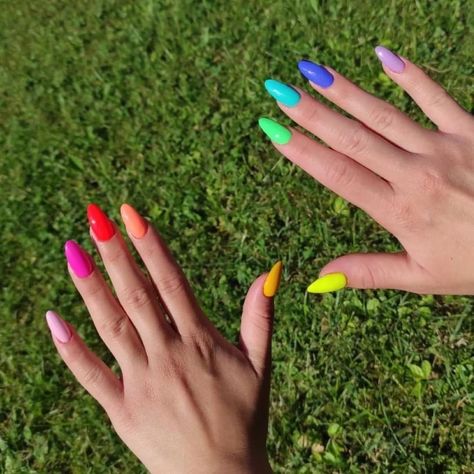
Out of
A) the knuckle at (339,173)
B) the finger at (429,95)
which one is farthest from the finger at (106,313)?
the finger at (429,95)

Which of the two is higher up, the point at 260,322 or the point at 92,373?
the point at 260,322

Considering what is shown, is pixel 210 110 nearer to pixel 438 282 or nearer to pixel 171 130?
pixel 171 130

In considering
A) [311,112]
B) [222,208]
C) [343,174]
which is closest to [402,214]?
[343,174]

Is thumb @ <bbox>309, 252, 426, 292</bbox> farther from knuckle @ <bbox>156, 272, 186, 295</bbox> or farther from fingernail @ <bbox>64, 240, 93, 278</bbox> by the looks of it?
fingernail @ <bbox>64, 240, 93, 278</bbox>

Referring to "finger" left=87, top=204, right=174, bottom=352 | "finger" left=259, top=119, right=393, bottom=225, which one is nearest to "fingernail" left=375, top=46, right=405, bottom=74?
"finger" left=259, top=119, right=393, bottom=225

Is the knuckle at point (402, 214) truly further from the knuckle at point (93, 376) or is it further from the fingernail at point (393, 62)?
the knuckle at point (93, 376)

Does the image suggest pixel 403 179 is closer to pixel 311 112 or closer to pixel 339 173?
pixel 339 173

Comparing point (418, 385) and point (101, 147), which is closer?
point (418, 385)

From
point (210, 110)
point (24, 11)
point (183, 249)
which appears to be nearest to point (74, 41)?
point (24, 11)
